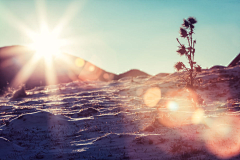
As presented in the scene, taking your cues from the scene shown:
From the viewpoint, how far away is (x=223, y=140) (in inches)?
246

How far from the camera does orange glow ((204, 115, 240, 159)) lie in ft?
17.8

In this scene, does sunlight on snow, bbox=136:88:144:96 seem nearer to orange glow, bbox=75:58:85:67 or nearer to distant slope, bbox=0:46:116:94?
distant slope, bbox=0:46:116:94

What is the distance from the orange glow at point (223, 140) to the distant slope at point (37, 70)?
68.8 m

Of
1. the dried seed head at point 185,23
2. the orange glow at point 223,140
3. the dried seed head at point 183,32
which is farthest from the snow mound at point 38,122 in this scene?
the dried seed head at point 185,23

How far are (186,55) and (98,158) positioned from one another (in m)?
7.60

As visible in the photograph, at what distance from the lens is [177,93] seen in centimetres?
2217

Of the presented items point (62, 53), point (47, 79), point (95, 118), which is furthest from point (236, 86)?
point (62, 53)

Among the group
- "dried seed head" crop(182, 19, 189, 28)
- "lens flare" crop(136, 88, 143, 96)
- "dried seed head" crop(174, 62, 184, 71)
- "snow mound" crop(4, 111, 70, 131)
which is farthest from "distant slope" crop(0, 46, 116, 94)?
"dried seed head" crop(182, 19, 189, 28)

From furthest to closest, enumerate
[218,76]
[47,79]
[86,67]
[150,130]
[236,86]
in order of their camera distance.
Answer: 1. [86,67]
2. [47,79]
3. [218,76]
4. [236,86]
5. [150,130]

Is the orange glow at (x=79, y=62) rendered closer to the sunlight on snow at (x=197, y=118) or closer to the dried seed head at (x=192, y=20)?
the dried seed head at (x=192, y=20)

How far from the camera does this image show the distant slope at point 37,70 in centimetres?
7650

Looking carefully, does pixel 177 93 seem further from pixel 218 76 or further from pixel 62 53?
pixel 62 53

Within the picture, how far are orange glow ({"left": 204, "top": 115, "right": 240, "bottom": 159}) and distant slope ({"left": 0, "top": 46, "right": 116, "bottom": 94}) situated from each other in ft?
226

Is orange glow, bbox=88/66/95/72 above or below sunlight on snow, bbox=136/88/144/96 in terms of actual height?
above
